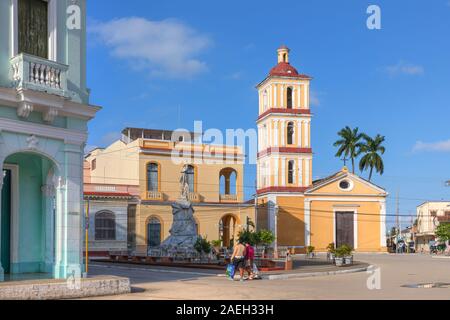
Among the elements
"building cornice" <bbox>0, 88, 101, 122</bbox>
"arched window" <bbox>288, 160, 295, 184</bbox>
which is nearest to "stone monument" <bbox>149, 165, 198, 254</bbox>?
"building cornice" <bbox>0, 88, 101, 122</bbox>

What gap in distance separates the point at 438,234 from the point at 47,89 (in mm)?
56029

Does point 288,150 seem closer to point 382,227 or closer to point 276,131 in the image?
point 276,131

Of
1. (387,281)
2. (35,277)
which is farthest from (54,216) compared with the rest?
(387,281)

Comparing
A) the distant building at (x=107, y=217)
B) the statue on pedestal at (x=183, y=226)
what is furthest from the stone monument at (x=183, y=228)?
the distant building at (x=107, y=217)

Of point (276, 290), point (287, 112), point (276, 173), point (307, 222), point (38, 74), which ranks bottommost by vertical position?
point (307, 222)

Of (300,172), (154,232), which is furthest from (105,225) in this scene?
(300,172)

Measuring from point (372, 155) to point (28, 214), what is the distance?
55.2 m

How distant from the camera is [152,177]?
166ft

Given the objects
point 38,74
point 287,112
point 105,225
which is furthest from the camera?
point 287,112

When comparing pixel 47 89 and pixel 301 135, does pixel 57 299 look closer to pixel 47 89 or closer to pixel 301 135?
pixel 47 89

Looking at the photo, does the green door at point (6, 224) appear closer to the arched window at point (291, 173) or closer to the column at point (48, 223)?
the column at point (48, 223)

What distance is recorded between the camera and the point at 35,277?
1474 cm

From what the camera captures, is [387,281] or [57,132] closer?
[57,132]

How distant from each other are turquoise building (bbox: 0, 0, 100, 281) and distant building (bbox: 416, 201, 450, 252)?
7013 cm
